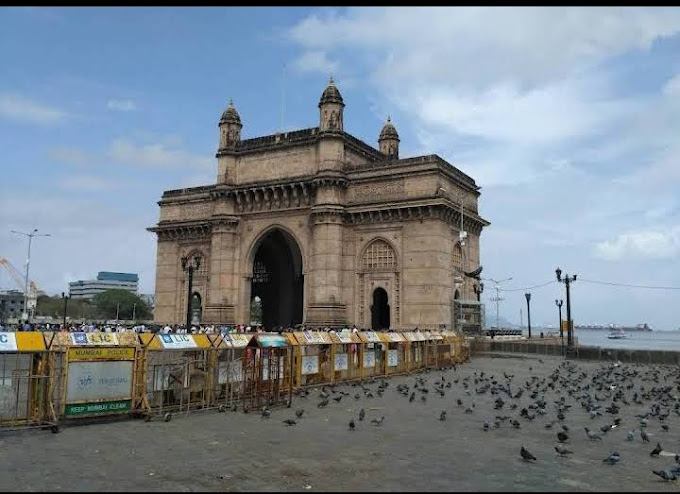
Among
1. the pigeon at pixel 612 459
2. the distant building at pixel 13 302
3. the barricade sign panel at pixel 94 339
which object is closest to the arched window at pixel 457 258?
the barricade sign panel at pixel 94 339

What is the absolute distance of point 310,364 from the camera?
19.7 m

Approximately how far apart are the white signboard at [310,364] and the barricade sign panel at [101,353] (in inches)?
276

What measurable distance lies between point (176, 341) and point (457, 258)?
27.0 metres

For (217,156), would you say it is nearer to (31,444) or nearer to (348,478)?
(31,444)

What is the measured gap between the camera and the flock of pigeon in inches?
447

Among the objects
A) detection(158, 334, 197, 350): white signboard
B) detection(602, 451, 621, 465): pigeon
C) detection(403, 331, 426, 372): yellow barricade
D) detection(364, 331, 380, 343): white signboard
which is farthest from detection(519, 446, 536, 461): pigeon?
detection(403, 331, 426, 372): yellow barricade

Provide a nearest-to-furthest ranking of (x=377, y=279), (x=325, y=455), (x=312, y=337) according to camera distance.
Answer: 1. (x=325, y=455)
2. (x=312, y=337)
3. (x=377, y=279)

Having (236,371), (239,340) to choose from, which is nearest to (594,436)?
(239,340)

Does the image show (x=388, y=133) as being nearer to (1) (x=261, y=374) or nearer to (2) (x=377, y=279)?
(2) (x=377, y=279)

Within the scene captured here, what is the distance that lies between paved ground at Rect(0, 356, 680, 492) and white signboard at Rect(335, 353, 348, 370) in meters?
6.46

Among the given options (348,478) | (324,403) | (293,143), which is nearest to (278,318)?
(293,143)

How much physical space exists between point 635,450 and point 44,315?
133816 mm

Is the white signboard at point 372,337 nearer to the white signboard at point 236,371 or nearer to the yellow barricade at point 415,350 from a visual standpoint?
the yellow barricade at point 415,350

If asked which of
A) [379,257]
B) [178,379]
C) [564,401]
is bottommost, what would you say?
[564,401]
